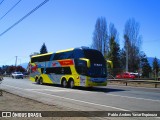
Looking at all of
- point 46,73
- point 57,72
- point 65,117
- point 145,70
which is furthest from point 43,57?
point 145,70

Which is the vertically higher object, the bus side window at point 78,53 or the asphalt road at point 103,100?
the bus side window at point 78,53

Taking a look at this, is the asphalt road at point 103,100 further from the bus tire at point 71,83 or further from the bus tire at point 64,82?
the bus tire at point 64,82

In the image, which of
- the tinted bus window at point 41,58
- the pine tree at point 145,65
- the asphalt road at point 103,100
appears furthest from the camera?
the pine tree at point 145,65

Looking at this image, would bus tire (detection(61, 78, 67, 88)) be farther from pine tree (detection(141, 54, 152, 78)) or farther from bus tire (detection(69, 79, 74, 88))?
pine tree (detection(141, 54, 152, 78))

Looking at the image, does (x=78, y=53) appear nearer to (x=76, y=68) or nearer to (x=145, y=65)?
(x=76, y=68)

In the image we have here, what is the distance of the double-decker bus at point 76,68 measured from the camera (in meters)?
27.5

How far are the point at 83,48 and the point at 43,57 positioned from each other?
30.6 feet

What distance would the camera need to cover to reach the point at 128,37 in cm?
8200

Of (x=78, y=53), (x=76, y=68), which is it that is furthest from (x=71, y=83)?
(x=78, y=53)

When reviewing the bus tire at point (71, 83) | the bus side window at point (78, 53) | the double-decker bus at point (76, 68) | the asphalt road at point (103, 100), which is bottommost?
the asphalt road at point (103, 100)

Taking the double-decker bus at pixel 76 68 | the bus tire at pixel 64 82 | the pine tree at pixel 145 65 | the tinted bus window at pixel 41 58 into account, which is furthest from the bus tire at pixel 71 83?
the pine tree at pixel 145 65

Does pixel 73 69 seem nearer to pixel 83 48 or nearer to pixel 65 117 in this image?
pixel 83 48

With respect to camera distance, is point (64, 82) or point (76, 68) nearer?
point (76, 68)

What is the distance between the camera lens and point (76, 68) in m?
28.7
